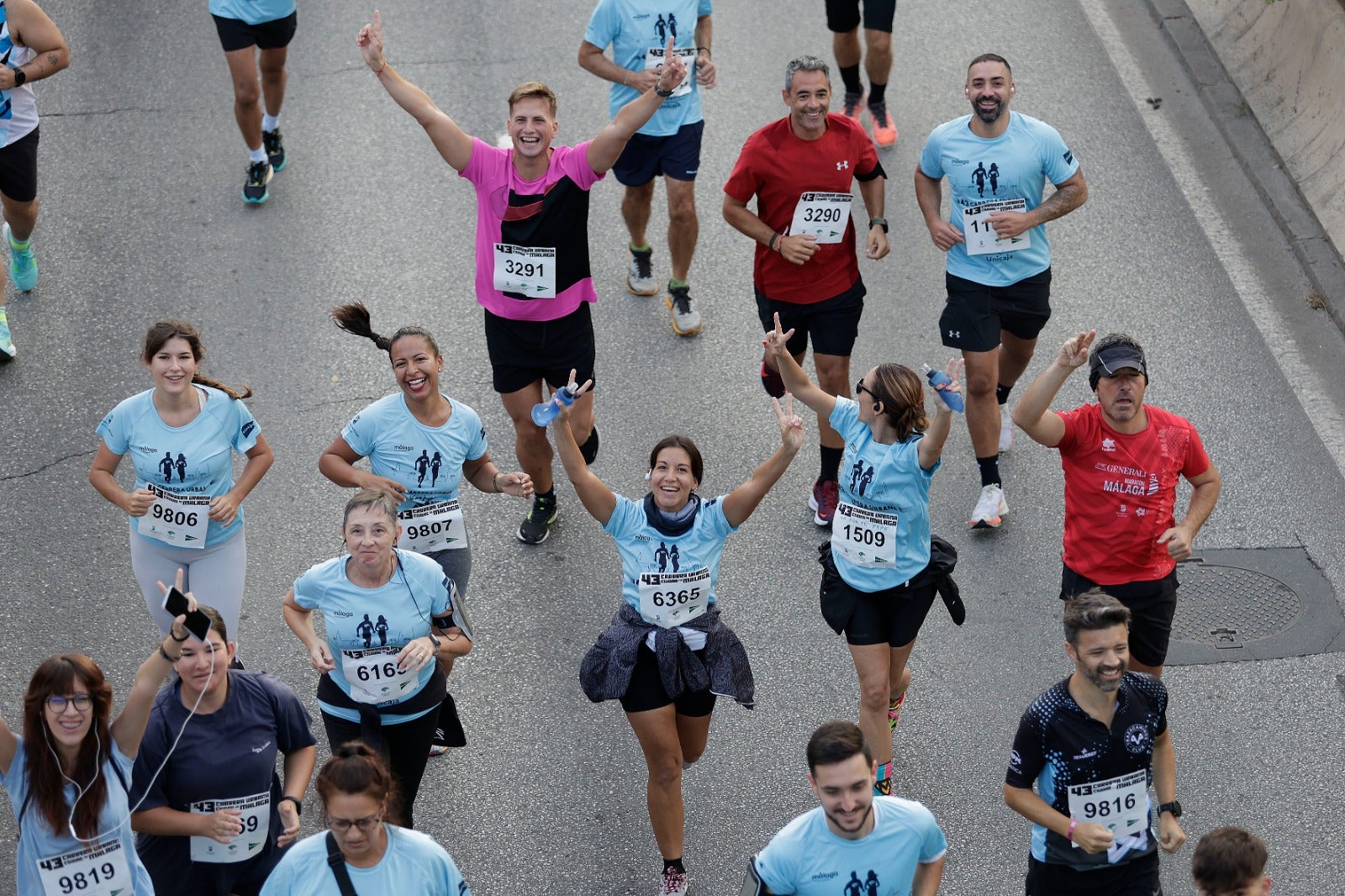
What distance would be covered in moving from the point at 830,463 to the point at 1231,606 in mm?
2059

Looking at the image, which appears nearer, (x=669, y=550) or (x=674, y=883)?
(x=669, y=550)

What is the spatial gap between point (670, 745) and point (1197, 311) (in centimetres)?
505

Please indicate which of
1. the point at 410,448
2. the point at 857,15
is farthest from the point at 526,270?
the point at 857,15

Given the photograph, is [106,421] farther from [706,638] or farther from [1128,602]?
[1128,602]

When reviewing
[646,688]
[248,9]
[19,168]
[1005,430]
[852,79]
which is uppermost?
[248,9]

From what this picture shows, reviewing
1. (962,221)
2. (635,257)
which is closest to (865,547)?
(962,221)

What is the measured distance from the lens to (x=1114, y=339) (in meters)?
6.29

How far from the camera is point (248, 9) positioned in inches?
387

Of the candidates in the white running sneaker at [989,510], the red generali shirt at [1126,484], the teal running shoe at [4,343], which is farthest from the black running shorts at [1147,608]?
the teal running shoe at [4,343]

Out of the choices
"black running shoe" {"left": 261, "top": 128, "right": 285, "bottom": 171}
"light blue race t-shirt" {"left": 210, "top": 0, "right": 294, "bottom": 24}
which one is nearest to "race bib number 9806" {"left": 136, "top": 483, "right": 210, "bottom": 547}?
"light blue race t-shirt" {"left": 210, "top": 0, "right": 294, "bottom": 24}

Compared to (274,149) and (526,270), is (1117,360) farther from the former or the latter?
(274,149)

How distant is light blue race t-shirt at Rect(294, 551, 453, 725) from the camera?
5.81 m

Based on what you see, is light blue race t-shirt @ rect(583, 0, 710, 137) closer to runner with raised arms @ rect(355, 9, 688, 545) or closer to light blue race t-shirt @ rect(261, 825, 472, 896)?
runner with raised arms @ rect(355, 9, 688, 545)

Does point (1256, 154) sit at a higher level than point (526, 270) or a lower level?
lower
